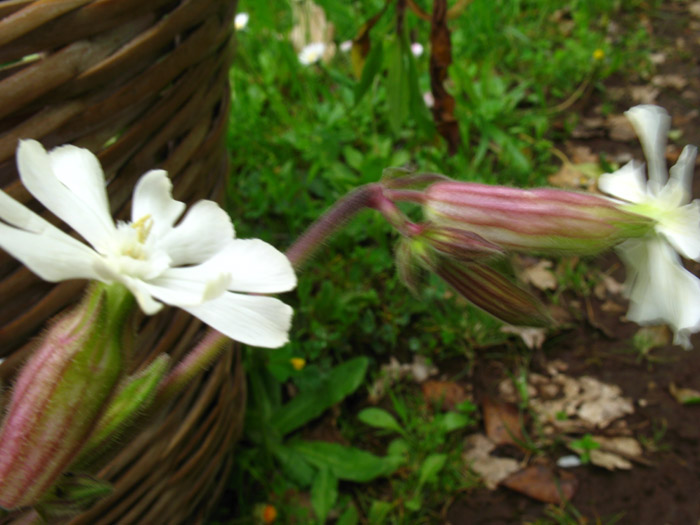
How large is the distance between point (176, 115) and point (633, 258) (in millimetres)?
399

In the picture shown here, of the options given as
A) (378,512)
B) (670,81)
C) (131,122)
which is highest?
(670,81)

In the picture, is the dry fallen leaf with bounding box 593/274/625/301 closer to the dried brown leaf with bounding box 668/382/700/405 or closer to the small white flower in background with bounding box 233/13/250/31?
Result: the dried brown leaf with bounding box 668/382/700/405

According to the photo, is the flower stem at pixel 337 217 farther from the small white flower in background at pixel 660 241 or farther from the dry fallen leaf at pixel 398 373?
the dry fallen leaf at pixel 398 373

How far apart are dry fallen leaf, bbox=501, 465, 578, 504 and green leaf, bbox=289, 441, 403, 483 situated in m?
0.18

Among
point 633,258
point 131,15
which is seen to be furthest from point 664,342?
point 131,15

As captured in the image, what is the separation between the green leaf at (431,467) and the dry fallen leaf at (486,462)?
56mm

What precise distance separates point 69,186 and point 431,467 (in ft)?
2.41

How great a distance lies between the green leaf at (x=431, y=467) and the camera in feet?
3.32

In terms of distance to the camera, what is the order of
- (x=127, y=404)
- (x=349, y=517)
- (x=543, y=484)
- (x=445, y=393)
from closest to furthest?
1. (x=127, y=404)
2. (x=349, y=517)
3. (x=543, y=484)
4. (x=445, y=393)

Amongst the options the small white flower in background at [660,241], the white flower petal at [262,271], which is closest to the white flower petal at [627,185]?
the small white flower in background at [660,241]

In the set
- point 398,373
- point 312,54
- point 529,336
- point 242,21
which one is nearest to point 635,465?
point 529,336

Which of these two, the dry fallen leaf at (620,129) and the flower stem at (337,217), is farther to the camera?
the dry fallen leaf at (620,129)

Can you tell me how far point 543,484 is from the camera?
1.05 m

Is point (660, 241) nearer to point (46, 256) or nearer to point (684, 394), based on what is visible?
point (46, 256)
